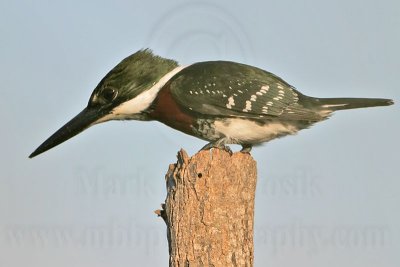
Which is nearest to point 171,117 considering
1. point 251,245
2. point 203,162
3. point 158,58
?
point 158,58

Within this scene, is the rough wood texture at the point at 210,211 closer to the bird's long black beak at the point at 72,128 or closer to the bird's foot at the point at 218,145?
the bird's foot at the point at 218,145

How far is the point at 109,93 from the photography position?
671cm

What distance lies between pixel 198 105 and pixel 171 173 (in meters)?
1.08

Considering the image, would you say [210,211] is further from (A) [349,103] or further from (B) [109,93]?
(A) [349,103]

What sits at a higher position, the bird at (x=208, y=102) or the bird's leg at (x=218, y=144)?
the bird at (x=208, y=102)

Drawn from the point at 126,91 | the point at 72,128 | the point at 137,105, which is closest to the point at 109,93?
the point at 126,91

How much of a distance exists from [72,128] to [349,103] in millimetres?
3065

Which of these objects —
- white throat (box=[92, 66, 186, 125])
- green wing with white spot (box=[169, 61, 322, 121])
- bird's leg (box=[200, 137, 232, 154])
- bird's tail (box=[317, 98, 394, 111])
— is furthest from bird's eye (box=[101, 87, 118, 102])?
bird's tail (box=[317, 98, 394, 111])

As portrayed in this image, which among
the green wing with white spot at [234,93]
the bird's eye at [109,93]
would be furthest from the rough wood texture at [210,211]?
the bird's eye at [109,93]

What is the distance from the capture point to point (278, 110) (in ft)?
21.9

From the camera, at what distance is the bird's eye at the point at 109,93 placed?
264 inches

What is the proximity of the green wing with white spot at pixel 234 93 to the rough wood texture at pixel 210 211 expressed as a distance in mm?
1040

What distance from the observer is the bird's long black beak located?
689 centimetres

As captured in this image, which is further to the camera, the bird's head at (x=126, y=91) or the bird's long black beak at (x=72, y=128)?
the bird's long black beak at (x=72, y=128)
